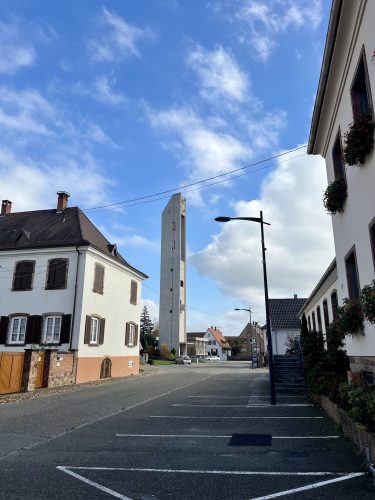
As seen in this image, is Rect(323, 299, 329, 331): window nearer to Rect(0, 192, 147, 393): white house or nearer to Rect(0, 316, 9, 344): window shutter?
Rect(0, 192, 147, 393): white house

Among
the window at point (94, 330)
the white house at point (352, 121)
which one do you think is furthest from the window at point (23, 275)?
the white house at point (352, 121)

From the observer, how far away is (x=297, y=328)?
1727 inches

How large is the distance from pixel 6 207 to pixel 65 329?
13.9 meters

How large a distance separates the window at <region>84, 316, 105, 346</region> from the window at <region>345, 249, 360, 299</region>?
18089mm

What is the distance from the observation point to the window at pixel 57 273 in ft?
82.5

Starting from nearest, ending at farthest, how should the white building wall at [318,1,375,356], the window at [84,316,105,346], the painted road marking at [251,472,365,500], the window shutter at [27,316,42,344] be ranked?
the painted road marking at [251,472,365,500] → the white building wall at [318,1,375,356] → the window shutter at [27,316,42,344] → the window at [84,316,105,346]

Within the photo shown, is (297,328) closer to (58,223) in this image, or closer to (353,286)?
(58,223)

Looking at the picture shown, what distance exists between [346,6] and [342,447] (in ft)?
27.4

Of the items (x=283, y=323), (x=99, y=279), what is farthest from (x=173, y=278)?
(x=99, y=279)

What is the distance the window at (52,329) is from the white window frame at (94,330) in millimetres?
2022

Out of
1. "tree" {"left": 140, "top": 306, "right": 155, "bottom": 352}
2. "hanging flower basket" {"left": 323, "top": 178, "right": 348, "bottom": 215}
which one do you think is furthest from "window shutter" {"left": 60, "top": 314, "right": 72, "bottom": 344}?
"tree" {"left": 140, "top": 306, "right": 155, "bottom": 352}

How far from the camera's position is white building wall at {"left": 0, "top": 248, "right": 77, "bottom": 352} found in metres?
24.9

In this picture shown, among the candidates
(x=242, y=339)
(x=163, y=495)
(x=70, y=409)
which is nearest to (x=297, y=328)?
(x=70, y=409)

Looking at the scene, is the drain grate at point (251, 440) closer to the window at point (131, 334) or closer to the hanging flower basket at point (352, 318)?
the hanging flower basket at point (352, 318)
